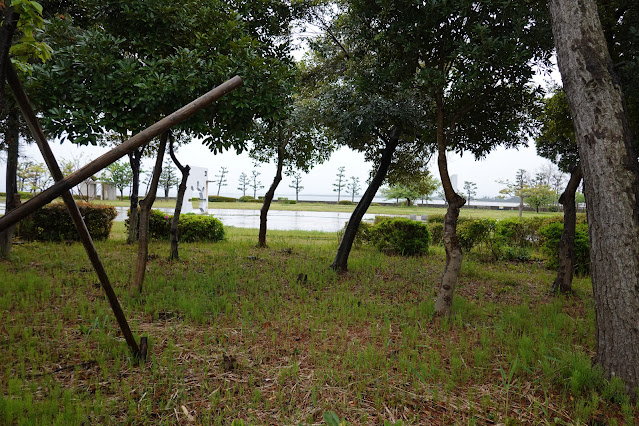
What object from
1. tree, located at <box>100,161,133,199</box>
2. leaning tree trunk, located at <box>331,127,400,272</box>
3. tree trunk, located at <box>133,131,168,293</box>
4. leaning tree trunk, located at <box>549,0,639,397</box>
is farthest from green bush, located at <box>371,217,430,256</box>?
tree, located at <box>100,161,133,199</box>

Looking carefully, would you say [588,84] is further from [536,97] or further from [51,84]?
[51,84]

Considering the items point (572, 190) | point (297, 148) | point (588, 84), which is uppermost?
point (297, 148)

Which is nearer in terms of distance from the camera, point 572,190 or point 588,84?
point 588,84

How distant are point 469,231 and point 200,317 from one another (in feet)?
26.3

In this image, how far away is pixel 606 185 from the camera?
2.89 m

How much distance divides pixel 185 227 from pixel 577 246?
10.2 m

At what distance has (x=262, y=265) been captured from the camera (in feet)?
24.9

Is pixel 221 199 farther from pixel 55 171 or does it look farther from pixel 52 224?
pixel 55 171

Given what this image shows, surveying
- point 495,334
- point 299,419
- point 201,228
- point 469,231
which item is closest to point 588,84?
point 495,334

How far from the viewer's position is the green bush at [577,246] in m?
7.54

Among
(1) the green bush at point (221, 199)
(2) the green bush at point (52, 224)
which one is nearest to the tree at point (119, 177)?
(1) the green bush at point (221, 199)

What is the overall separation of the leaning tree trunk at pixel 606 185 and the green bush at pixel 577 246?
523cm

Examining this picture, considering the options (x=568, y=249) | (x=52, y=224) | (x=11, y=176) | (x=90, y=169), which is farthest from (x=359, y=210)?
(x=52, y=224)

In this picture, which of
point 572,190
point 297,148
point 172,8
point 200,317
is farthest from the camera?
point 297,148
